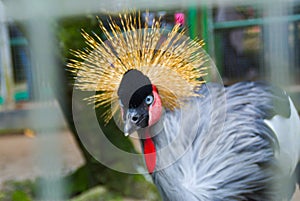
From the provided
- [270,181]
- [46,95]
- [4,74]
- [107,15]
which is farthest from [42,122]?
[4,74]

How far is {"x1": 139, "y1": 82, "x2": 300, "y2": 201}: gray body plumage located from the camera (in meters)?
0.74

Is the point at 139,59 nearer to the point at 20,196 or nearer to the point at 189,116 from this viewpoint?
the point at 189,116

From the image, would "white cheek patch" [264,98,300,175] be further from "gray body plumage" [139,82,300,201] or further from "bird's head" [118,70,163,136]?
"bird's head" [118,70,163,136]

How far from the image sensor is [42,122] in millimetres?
450

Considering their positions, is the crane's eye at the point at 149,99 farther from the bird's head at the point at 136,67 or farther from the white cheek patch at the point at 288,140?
the white cheek patch at the point at 288,140

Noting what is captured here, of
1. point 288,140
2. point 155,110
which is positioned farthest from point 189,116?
point 288,140

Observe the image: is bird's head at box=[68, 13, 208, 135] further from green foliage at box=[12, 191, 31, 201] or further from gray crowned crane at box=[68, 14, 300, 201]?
green foliage at box=[12, 191, 31, 201]

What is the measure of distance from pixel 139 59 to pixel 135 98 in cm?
6

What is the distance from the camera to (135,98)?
0.69 meters

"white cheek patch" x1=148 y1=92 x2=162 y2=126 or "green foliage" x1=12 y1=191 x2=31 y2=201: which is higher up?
"white cheek patch" x1=148 y1=92 x2=162 y2=126

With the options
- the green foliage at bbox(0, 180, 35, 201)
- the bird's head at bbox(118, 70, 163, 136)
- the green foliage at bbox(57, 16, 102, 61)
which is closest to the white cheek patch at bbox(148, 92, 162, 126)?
the bird's head at bbox(118, 70, 163, 136)

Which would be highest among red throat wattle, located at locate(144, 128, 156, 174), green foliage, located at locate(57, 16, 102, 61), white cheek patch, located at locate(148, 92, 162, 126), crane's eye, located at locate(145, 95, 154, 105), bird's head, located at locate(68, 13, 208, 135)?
green foliage, located at locate(57, 16, 102, 61)

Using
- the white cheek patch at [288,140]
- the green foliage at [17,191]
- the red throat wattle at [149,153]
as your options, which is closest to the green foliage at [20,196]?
the green foliage at [17,191]

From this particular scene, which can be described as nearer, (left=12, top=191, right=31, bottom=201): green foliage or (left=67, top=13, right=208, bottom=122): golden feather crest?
(left=67, top=13, right=208, bottom=122): golden feather crest
